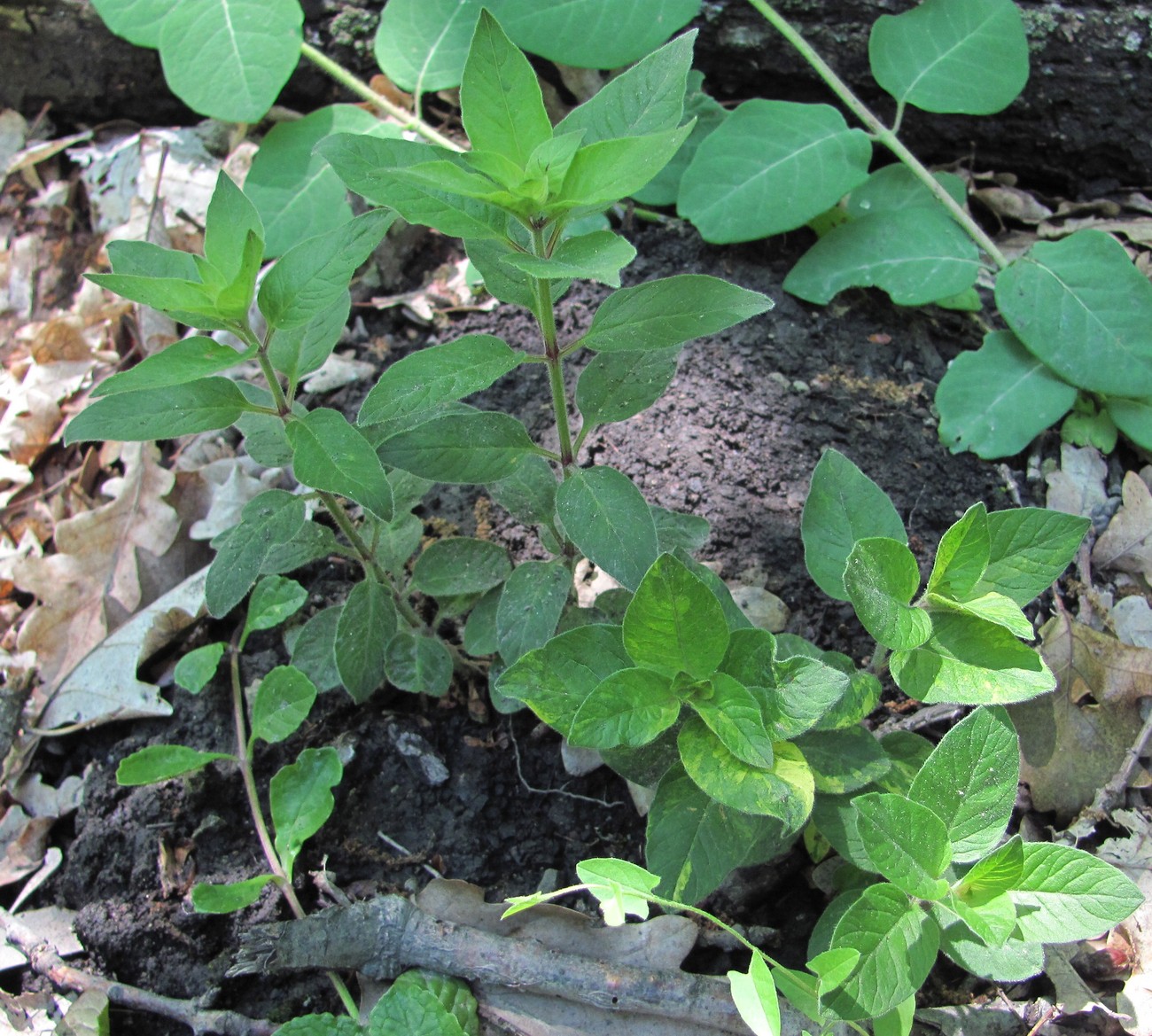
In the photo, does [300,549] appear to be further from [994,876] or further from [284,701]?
[994,876]

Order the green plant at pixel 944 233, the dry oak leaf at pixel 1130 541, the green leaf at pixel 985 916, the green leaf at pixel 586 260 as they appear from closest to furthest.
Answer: the green leaf at pixel 586 260 < the green leaf at pixel 985 916 < the dry oak leaf at pixel 1130 541 < the green plant at pixel 944 233

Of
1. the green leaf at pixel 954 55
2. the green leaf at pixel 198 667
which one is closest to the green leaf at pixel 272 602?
the green leaf at pixel 198 667

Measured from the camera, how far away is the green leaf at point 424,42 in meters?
2.74

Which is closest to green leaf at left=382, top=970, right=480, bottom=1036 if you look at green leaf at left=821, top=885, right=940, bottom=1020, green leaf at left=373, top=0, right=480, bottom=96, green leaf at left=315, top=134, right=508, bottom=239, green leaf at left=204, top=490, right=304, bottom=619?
green leaf at left=821, top=885, right=940, bottom=1020

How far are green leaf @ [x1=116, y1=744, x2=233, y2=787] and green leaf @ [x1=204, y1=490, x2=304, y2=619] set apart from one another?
478mm

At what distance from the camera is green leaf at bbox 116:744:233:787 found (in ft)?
6.08

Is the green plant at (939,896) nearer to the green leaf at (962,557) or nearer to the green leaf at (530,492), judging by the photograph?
the green leaf at (962,557)

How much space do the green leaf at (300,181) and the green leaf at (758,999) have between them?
231 cm

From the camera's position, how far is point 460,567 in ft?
6.18

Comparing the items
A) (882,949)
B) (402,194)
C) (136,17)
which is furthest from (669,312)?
(136,17)

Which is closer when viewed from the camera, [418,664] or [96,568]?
[418,664]

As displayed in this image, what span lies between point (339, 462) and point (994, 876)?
4.19ft

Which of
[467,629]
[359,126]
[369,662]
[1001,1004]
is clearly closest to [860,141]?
[359,126]

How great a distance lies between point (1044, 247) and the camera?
8.05 ft
